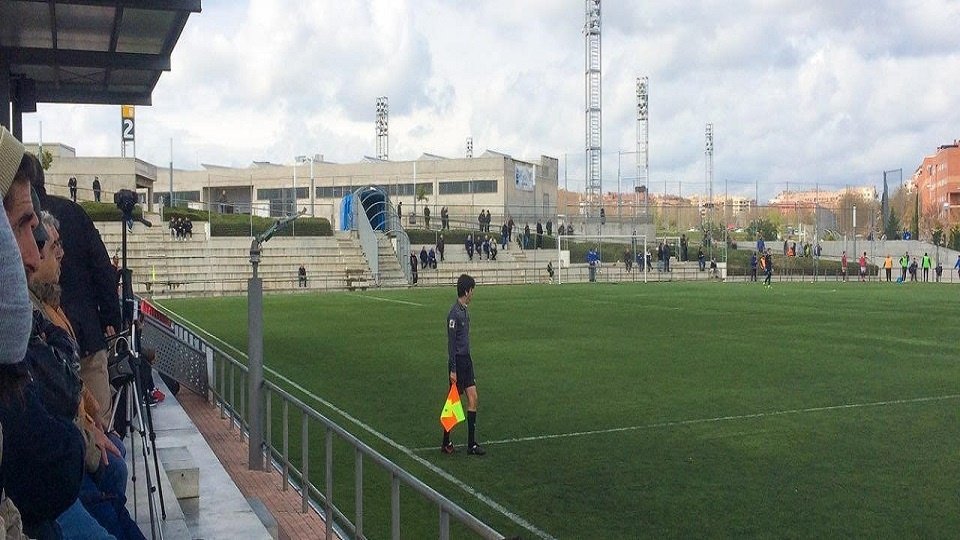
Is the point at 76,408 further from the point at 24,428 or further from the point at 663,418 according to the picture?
the point at 663,418

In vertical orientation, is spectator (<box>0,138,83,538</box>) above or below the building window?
below

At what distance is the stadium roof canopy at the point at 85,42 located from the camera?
13203 millimetres

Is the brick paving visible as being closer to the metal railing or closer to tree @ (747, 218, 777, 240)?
the metal railing

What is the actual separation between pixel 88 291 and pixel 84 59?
1003 cm

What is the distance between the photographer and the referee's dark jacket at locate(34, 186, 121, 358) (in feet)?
21.2

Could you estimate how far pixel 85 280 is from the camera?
6.60 meters

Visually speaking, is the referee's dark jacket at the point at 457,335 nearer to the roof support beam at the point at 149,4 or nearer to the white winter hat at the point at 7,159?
the roof support beam at the point at 149,4

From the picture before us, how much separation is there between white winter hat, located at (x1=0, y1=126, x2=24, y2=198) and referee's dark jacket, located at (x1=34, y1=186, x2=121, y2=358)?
3.99 meters

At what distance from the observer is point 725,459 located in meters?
9.31

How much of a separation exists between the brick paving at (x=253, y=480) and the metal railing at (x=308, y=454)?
0.11 metres

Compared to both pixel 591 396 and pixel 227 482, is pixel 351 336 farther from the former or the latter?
pixel 227 482

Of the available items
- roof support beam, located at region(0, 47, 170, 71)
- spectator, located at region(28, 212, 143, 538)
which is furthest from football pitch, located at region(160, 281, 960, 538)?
roof support beam, located at region(0, 47, 170, 71)

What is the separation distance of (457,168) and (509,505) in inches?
3145

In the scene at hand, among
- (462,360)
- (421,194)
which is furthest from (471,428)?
(421,194)
